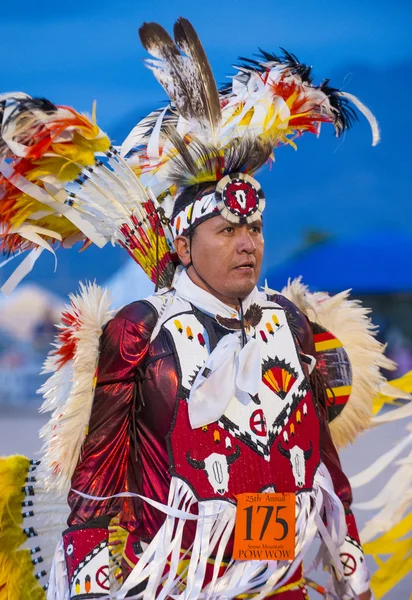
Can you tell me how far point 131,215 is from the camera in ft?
7.34

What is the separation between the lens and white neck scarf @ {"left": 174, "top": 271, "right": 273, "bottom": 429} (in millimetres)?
1949

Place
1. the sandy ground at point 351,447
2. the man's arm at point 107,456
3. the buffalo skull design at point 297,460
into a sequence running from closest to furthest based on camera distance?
the man's arm at point 107,456 < the buffalo skull design at point 297,460 < the sandy ground at point 351,447

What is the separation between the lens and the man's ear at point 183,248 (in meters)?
2.12

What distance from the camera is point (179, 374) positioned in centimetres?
199

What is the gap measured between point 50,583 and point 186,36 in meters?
1.22

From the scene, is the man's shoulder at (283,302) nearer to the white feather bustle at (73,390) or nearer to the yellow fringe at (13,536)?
the white feather bustle at (73,390)

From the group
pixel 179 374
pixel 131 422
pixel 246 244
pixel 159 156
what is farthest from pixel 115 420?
pixel 159 156

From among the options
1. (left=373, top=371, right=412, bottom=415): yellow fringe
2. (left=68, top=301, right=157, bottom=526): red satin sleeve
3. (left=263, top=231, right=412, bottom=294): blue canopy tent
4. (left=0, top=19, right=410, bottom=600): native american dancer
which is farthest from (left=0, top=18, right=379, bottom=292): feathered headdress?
(left=263, top=231, right=412, bottom=294): blue canopy tent

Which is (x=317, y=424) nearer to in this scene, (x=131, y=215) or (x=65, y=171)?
(x=131, y=215)

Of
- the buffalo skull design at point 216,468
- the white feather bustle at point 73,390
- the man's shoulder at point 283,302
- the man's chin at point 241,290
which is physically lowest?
the buffalo skull design at point 216,468

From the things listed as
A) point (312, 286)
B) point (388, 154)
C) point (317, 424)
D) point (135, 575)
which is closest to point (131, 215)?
point (317, 424)

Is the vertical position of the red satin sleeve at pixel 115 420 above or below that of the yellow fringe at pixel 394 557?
above

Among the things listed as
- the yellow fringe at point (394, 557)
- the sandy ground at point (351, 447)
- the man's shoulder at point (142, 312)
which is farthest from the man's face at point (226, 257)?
the sandy ground at point (351, 447)

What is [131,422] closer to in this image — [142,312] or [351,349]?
[142,312]
